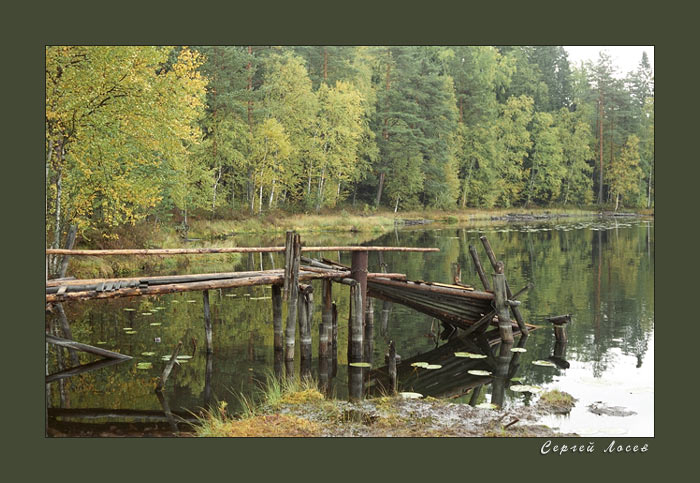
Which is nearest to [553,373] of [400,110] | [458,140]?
[400,110]

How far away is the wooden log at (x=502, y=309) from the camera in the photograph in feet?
53.6

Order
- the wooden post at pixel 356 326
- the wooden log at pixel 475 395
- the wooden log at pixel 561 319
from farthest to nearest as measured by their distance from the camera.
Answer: the wooden log at pixel 561 319, the wooden post at pixel 356 326, the wooden log at pixel 475 395

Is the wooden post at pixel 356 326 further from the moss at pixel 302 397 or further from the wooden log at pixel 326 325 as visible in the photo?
the moss at pixel 302 397

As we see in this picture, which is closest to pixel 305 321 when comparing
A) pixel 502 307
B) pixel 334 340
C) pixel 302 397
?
pixel 334 340

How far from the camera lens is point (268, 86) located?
154ft

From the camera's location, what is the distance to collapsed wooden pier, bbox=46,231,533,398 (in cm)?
1271

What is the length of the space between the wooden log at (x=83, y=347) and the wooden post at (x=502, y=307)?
8.23 m

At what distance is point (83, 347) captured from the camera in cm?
1294

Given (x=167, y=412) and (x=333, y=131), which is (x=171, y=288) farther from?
(x=333, y=131)

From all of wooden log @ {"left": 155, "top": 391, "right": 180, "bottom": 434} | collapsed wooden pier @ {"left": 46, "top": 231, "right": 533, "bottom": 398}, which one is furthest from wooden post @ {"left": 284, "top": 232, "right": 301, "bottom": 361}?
wooden log @ {"left": 155, "top": 391, "right": 180, "bottom": 434}

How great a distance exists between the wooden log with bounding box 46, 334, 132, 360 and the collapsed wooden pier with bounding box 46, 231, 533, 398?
2.12 feet

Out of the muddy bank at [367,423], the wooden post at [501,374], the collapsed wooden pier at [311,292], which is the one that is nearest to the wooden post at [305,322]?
the collapsed wooden pier at [311,292]

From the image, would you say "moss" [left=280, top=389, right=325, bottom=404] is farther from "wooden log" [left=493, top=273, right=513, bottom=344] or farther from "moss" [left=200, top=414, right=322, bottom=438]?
"wooden log" [left=493, top=273, right=513, bottom=344]

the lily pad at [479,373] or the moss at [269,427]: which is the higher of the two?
the moss at [269,427]
